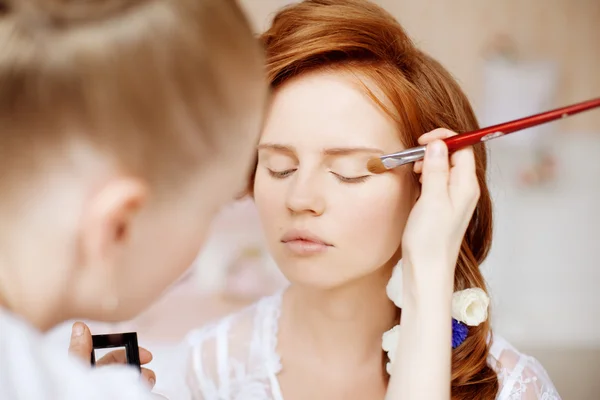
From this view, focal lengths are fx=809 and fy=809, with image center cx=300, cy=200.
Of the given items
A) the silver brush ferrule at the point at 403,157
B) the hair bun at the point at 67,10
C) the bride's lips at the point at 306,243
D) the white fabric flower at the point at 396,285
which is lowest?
the white fabric flower at the point at 396,285

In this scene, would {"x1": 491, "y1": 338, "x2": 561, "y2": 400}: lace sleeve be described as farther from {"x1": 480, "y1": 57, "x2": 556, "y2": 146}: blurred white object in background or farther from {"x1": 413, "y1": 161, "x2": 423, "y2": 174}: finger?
{"x1": 480, "y1": 57, "x2": 556, "y2": 146}: blurred white object in background

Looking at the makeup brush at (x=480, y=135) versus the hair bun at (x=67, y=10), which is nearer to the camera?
the hair bun at (x=67, y=10)

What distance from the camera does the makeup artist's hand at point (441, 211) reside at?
0.84 meters

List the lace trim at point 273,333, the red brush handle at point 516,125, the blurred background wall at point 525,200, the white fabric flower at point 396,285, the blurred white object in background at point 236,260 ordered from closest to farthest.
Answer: the red brush handle at point 516,125 < the white fabric flower at point 396,285 < the lace trim at point 273,333 < the blurred background wall at point 525,200 < the blurred white object in background at point 236,260

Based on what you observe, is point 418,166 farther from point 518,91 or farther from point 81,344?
point 518,91

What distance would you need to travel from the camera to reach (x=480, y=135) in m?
0.84

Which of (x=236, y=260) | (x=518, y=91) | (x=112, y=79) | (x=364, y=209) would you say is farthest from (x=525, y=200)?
(x=112, y=79)

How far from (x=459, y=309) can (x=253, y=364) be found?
0.33 metres

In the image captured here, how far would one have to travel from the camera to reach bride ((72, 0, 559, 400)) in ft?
2.83

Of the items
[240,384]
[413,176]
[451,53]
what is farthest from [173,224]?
[451,53]

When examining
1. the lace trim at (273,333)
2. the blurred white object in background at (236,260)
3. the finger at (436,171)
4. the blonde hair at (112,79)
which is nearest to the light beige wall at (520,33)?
the blurred white object in background at (236,260)

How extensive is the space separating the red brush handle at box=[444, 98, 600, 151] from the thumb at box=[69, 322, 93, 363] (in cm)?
44

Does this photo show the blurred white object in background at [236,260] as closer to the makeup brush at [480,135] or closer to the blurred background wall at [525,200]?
the blurred background wall at [525,200]

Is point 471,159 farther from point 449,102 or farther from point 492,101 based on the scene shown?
point 492,101
